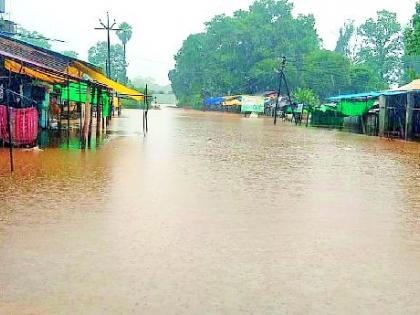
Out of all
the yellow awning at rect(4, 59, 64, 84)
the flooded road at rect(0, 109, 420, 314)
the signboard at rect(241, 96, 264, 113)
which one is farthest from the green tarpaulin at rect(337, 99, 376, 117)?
the signboard at rect(241, 96, 264, 113)

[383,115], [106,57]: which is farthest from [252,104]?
[106,57]

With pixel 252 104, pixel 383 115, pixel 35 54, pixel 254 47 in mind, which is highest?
pixel 254 47

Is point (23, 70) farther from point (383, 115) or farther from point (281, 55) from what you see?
point (281, 55)

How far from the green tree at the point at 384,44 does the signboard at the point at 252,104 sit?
95.5 ft

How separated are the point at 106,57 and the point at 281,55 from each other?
45.7 m

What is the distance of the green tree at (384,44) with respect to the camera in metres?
83.4

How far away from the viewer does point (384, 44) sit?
84688mm

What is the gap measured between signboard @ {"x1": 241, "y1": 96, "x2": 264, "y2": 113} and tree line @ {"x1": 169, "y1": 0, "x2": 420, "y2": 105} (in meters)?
4.90

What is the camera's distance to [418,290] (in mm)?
4934

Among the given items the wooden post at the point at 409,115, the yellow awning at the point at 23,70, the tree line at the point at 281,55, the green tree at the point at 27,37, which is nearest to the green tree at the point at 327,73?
the tree line at the point at 281,55

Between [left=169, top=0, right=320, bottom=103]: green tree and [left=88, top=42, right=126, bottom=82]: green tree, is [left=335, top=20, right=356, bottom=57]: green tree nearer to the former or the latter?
[left=169, top=0, right=320, bottom=103]: green tree

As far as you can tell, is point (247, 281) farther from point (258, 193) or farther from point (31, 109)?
point (31, 109)

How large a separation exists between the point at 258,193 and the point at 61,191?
3.40m

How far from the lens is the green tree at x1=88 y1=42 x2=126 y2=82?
110500 millimetres
